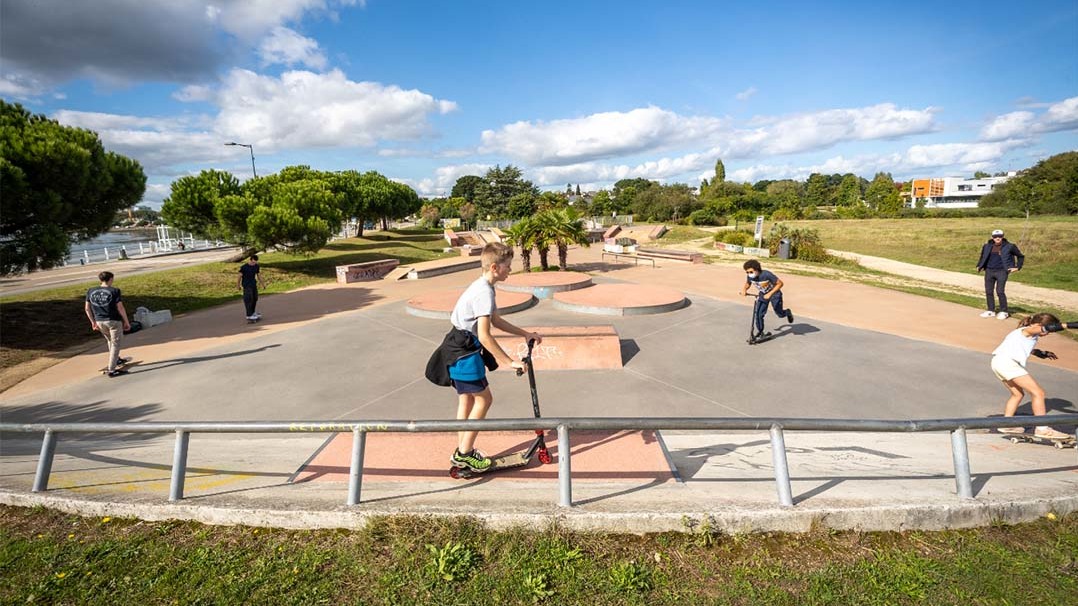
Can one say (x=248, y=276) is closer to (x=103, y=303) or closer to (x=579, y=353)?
(x=103, y=303)

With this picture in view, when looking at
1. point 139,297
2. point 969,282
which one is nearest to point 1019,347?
point 969,282

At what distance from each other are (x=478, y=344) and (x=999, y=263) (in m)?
12.7

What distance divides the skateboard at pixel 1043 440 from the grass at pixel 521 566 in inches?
93.3

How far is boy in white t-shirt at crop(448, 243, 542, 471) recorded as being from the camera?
361 cm

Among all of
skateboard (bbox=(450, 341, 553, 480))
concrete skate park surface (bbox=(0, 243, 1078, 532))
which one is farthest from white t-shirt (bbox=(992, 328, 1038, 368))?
skateboard (bbox=(450, 341, 553, 480))

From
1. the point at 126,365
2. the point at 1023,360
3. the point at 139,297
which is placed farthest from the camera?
the point at 139,297

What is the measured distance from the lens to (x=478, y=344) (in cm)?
374

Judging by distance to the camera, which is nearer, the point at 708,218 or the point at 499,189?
the point at 708,218

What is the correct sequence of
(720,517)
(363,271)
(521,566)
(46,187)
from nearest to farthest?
1. (521,566)
2. (720,517)
3. (46,187)
4. (363,271)

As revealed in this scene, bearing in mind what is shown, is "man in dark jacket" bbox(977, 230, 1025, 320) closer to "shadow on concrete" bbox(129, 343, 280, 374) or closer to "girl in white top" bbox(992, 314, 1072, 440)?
"girl in white top" bbox(992, 314, 1072, 440)

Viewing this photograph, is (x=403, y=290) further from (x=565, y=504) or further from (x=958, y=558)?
(x=958, y=558)

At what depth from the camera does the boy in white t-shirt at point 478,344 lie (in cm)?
361

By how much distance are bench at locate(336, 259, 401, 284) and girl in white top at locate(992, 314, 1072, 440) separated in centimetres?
1886

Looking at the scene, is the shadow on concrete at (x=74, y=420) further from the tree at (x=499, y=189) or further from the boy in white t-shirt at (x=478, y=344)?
the tree at (x=499, y=189)
